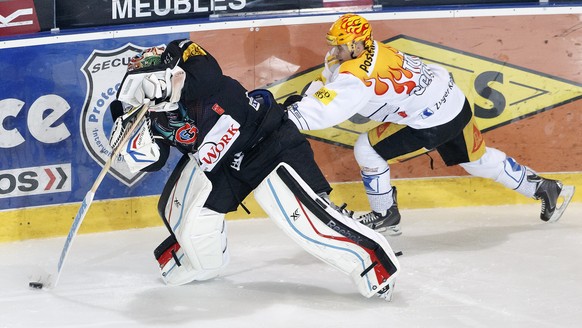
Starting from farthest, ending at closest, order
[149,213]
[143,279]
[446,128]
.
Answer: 1. [149,213]
2. [446,128]
3. [143,279]

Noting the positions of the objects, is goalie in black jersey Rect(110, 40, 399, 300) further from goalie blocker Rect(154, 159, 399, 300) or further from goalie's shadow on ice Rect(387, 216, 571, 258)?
goalie's shadow on ice Rect(387, 216, 571, 258)

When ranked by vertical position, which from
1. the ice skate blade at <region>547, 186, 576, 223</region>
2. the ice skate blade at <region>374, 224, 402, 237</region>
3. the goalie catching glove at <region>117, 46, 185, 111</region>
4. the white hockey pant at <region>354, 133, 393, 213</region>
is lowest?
the ice skate blade at <region>374, 224, 402, 237</region>

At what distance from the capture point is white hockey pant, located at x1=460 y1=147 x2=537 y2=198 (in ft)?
16.7

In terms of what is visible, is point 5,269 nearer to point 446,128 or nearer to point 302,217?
point 302,217

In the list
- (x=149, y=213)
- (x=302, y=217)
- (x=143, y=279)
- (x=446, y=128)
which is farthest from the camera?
(x=149, y=213)

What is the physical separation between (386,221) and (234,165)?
119 cm

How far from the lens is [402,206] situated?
5.55m

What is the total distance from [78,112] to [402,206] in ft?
5.58

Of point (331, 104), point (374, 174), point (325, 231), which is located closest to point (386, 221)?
point (374, 174)

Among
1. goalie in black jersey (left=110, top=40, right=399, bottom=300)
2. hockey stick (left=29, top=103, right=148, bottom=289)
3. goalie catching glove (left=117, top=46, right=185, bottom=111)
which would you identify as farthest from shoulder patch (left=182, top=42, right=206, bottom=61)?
hockey stick (left=29, top=103, right=148, bottom=289)

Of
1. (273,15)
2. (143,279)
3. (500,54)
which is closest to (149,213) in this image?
(143,279)

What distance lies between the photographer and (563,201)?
17.4 feet

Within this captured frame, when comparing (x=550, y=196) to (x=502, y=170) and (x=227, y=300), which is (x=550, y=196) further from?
(x=227, y=300)

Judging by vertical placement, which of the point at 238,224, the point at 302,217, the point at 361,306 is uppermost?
the point at 302,217
